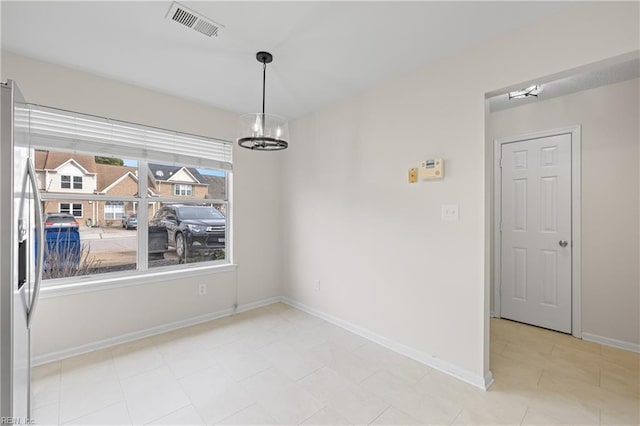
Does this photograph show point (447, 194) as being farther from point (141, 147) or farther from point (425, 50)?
point (141, 147)

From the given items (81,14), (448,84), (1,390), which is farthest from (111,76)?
(448,84)

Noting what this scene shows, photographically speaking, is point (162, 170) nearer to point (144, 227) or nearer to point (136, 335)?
point (144, 227)

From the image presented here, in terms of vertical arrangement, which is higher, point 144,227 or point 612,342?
point 144,227

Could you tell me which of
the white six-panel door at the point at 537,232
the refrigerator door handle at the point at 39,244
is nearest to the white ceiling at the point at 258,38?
the refrigerator door handle at the point at 39,244

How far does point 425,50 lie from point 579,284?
2885 mm

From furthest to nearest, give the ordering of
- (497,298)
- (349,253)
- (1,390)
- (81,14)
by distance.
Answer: (497,298)
(349,253)
(81,14)
(1,390)

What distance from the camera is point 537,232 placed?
3.29m

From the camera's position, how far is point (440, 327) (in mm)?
2424

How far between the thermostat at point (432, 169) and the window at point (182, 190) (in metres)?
2.66

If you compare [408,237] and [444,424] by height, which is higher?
[408,237]

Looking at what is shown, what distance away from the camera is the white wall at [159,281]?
8.11 ft

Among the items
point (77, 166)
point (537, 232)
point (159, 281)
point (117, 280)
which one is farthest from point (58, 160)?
point (537, 232)

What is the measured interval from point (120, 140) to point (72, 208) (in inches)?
31.1

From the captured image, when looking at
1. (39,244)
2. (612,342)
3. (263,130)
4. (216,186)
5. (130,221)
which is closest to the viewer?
(39,244)
